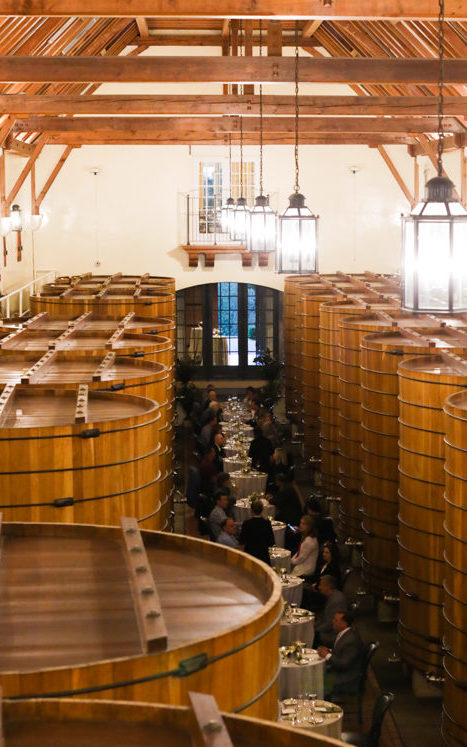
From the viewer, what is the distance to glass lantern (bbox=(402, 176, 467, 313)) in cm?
485

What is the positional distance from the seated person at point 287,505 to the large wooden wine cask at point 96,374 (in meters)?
2.87

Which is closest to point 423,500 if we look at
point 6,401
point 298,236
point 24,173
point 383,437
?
point 383,437

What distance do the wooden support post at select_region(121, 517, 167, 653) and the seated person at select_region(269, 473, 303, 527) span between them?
7.61 meters

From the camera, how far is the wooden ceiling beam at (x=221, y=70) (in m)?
11.8

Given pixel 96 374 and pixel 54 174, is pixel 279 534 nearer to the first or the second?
pixel 96 374

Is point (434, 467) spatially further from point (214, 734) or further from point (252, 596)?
point (214, 734)

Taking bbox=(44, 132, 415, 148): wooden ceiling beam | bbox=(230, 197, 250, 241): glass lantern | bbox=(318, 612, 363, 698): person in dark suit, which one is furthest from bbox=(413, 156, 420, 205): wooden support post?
bbox=(318, 612, 363, 698): person in dark suit

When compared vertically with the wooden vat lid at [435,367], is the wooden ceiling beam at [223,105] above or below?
above

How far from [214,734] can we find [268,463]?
11.5 m

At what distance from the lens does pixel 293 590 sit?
31.3 ft

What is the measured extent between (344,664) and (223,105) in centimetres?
1006

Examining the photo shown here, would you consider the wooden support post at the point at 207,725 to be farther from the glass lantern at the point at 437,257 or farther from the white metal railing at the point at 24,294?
the white metal railing at the point at 24,294

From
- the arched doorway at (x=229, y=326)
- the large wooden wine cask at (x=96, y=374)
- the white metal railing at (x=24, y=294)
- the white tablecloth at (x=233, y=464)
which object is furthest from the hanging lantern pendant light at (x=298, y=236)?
the arched doorway at (x=229, y=326)

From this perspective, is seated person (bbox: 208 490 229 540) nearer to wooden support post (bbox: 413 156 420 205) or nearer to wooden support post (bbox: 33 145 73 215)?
wooden support post (bbox: 33 145 73 215)
